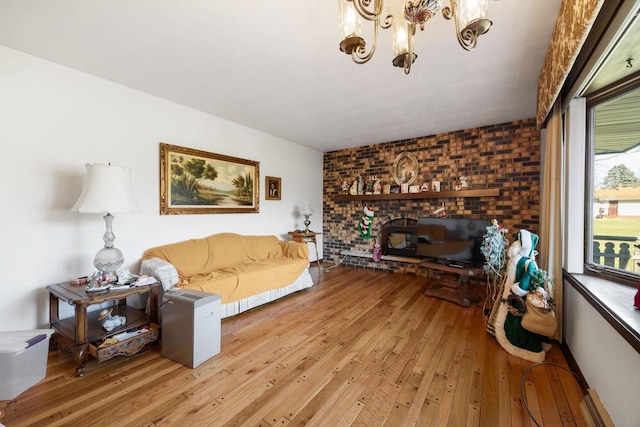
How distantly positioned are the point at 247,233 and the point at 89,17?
9.80 ft

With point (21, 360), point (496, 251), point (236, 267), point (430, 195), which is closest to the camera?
point (21, 360)

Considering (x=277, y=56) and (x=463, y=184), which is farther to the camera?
(x=463, y=184)

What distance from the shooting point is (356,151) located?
17.9 ft

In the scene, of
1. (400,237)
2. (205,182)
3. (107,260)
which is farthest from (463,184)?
(107,260)

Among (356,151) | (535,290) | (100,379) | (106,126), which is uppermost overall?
(356,151)

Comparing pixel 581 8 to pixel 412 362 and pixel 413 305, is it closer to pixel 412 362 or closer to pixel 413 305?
pixel 412 362

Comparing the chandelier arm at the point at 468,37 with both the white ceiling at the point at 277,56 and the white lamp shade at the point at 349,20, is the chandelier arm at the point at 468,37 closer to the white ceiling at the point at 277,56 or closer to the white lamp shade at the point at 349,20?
the white lamp shade at the point at 349,20

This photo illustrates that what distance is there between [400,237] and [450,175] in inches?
55.6

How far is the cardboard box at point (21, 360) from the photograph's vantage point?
61.2 inches

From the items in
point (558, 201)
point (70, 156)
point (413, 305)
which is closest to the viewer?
point (558, 201)

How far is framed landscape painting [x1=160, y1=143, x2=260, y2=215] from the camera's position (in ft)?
10.5

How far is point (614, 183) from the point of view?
6.17ft

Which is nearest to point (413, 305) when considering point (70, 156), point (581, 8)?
point (581, 8)

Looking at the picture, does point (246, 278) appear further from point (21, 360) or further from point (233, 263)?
point (21, 360)
